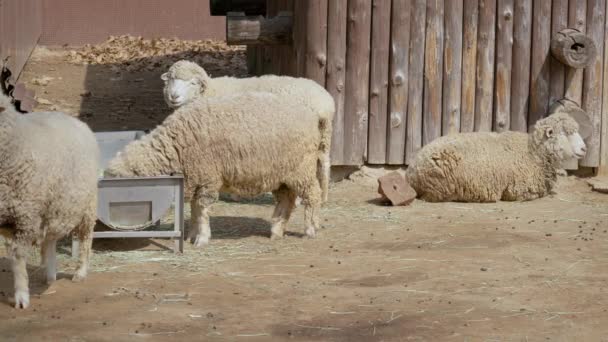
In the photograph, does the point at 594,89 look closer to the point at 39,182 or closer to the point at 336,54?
the point at 336,54

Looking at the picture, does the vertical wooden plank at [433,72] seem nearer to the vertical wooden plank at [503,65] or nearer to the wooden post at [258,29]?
the vertical wooden plank at [503,65]

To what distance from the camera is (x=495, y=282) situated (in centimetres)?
760

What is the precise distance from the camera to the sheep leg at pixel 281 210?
936 centimetres

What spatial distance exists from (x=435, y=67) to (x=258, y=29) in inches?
83.6

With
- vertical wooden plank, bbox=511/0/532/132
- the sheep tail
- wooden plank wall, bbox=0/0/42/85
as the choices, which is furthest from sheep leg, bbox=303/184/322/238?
wooden plank wall, bbox=0/0/42/85

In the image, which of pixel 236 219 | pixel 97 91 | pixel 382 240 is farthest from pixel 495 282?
pixel 97 91

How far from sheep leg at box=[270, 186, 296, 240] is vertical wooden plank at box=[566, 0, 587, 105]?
173 inches

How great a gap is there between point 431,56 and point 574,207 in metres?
2.43

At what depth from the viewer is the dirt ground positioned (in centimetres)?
638

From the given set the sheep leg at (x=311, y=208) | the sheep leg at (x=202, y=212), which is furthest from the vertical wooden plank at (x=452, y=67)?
the sheep leg at (x=202, y=212)

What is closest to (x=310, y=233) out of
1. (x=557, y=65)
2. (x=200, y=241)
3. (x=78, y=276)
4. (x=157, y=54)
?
(x=200, y=241)

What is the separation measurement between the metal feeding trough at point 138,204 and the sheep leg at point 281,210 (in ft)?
3.37

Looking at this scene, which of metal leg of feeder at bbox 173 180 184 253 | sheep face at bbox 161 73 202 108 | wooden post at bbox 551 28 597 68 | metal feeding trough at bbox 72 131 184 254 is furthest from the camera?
wooden post at bbox 551 28 597 68

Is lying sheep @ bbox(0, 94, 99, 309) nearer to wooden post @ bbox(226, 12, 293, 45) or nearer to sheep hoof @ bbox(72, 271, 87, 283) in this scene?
sheep hoof @ bbox(72, 271, 87, 283)
